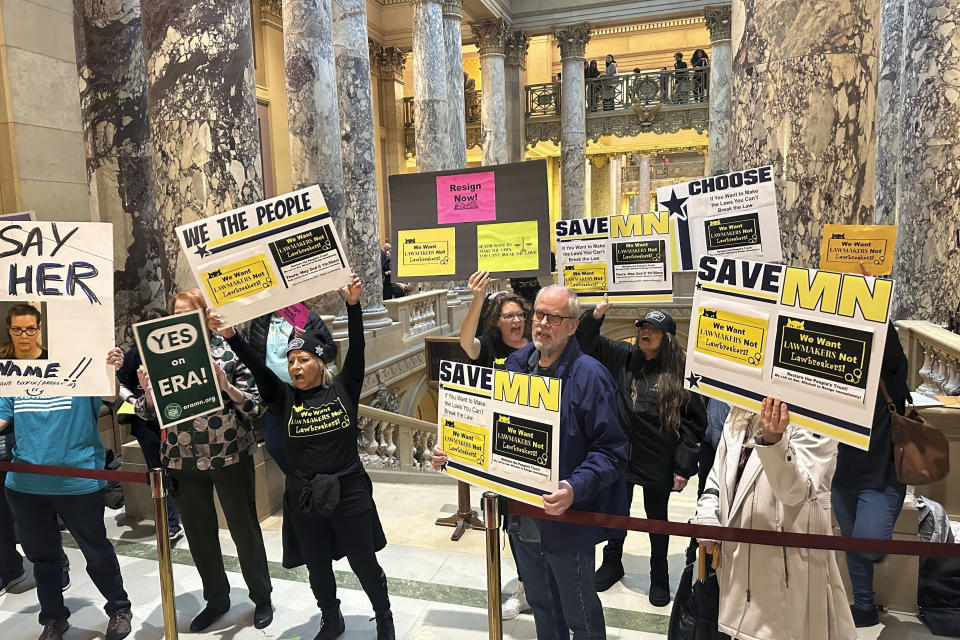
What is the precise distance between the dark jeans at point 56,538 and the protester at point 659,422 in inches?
122

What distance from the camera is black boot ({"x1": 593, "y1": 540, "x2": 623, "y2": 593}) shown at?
421cm

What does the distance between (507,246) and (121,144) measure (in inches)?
224

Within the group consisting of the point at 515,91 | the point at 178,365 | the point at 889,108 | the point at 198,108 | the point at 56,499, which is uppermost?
the point at 515,91

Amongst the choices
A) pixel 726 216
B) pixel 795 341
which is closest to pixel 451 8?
pixel 726 216

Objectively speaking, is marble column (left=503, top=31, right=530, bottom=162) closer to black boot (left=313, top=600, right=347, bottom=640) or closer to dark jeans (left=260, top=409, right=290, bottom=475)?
dark jeans (left=260, top=409, right=290, bottom=475)

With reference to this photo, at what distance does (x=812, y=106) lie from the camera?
137 inches

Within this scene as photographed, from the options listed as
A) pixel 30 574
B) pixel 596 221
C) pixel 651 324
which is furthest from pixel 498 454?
pixel 30 574

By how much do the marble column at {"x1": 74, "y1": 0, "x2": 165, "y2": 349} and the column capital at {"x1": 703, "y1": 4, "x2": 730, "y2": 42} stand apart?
16232 millimetres

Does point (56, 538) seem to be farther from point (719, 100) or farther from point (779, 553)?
point (719, 100)

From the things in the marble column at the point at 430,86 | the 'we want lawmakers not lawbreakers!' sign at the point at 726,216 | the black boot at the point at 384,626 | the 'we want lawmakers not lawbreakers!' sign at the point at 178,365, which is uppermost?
the marble column at the point at 430,86

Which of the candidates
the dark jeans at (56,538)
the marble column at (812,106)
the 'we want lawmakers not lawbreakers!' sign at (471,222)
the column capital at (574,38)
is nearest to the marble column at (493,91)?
the column capital at (574,38)

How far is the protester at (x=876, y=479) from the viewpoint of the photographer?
3.26m

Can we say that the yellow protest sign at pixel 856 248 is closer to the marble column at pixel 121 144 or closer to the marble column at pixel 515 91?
the marble column at pixel 121 144

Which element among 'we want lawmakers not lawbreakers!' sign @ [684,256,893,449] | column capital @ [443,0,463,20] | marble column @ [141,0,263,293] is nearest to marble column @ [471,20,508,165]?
column capital @ [443,0,463,20]
